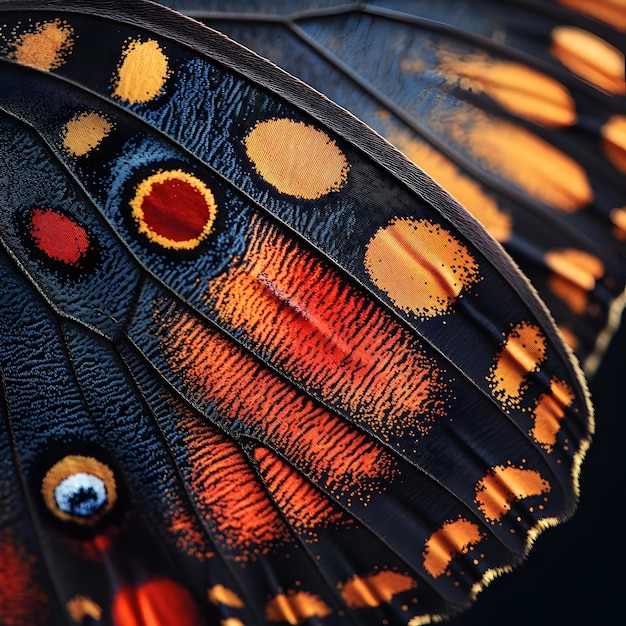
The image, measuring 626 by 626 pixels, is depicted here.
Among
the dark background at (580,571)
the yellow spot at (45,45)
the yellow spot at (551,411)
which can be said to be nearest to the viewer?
the yellow spot at (45,45)

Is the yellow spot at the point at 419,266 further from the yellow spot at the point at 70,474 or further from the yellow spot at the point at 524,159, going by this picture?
the yellow spot at the point at 70,474

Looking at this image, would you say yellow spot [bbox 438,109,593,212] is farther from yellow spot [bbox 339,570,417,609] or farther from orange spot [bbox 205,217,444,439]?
yellow spot [bbox 339,570,417,609]

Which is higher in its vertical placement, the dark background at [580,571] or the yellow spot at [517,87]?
the yellow spot at [517,87]

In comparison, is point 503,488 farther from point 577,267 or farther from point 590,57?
point 590,57

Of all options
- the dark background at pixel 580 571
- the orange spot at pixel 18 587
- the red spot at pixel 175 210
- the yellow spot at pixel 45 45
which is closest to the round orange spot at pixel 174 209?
the red spot at pixel 175 210

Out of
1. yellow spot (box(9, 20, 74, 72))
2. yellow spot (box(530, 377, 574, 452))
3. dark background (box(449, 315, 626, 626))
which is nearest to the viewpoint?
yellow spot (box(9, 20, 74, 72))

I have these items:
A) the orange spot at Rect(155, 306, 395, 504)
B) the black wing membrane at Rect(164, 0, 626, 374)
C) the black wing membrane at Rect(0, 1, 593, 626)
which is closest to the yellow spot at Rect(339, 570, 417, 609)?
the black wing membrane at Rect(0, 1, 593, 626)

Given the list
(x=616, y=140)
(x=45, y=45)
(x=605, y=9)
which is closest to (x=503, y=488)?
(x=616, y=140)
